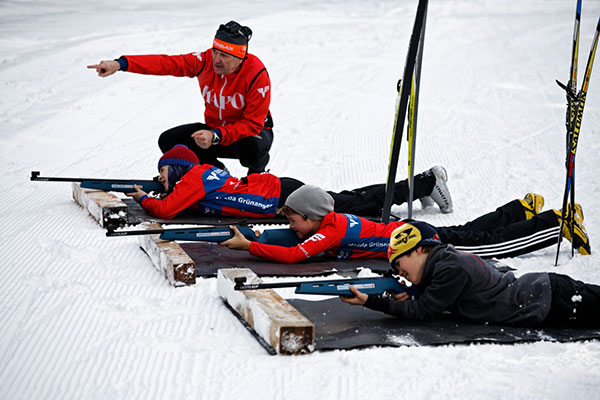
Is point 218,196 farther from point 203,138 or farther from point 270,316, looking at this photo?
point 270,316

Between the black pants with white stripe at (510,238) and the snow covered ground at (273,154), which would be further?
the black pants with white stripe at (510,238)

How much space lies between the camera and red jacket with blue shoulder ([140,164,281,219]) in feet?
16.2

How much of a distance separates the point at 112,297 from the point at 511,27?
13052 millimetres

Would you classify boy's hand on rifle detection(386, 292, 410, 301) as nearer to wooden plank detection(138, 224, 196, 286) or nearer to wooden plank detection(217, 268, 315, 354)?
wooden plank detection(217, 268, 315, 354)

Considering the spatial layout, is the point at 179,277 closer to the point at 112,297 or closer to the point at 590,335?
the point at 112,297

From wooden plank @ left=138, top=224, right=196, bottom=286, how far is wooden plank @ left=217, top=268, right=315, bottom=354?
0.22 metres

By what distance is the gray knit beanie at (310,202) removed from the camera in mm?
4203

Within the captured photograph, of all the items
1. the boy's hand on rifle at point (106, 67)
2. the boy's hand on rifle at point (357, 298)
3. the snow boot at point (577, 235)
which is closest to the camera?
the boy's hand on rifle at point (357, 298)

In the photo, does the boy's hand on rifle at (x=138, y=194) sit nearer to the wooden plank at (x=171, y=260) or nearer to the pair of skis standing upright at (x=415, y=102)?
the wooden plank at (x=171, y=260)

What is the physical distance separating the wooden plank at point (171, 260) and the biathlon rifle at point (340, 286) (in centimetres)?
50

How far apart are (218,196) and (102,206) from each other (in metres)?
0.81

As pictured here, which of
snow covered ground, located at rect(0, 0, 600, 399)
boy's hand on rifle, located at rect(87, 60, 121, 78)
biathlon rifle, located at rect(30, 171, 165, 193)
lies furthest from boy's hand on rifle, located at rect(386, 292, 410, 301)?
boy's hand on rifle, located at rect(87, 60, 121, 78)

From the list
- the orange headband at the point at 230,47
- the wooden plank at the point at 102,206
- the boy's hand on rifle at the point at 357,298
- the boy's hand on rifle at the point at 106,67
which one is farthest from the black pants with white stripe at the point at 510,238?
the boy's hand on rifle at the point at 106,67

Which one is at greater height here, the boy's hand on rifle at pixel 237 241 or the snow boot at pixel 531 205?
the boy's hand on rifle at pixel 237 241
